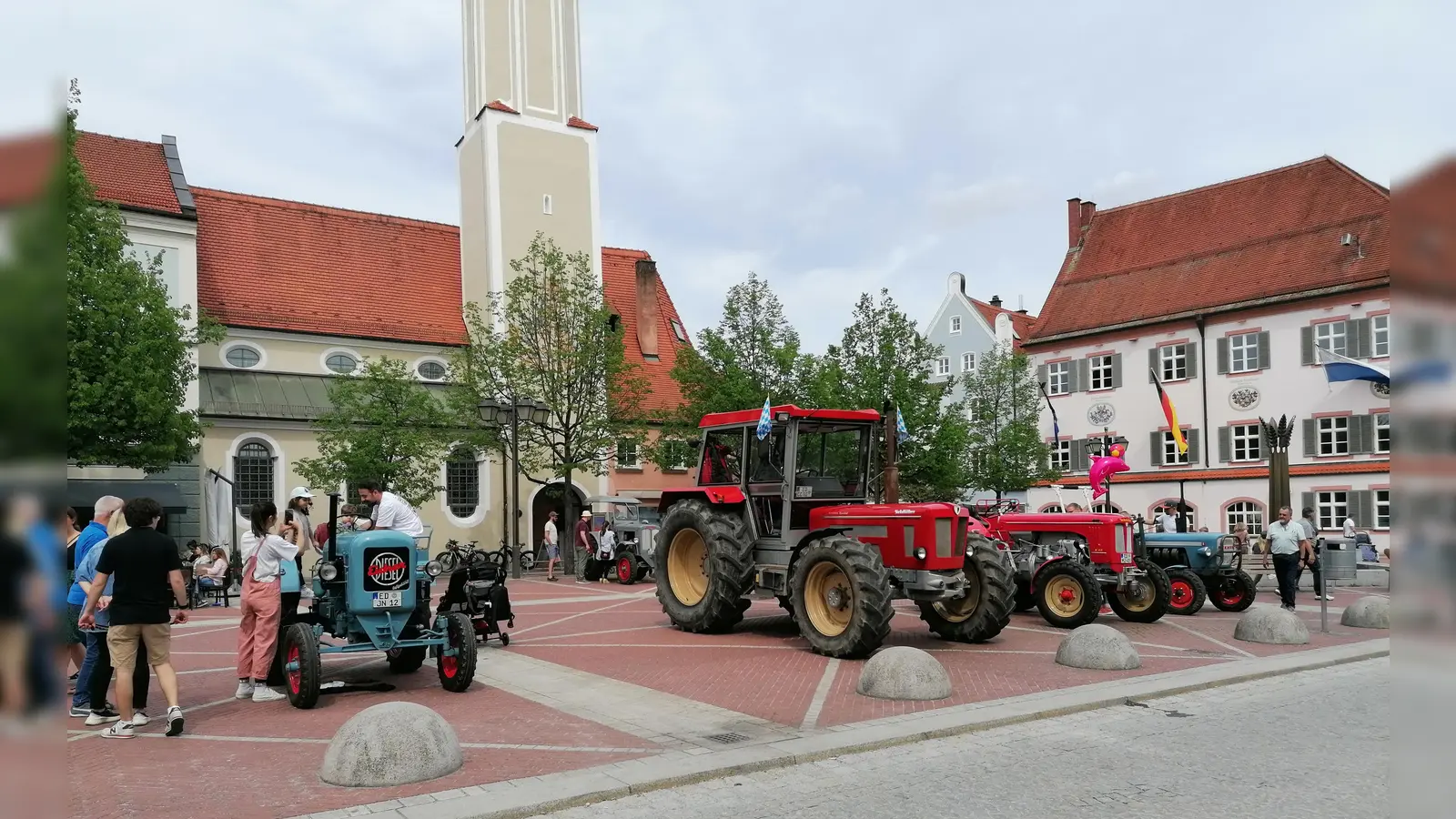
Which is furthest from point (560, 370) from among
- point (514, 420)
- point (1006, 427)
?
point (1006, 427)

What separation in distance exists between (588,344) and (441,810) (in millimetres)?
24457

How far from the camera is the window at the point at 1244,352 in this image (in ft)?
118

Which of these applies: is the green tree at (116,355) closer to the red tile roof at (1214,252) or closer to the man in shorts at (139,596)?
the man in shorts at (139,596)

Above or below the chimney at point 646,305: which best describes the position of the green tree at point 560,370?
below

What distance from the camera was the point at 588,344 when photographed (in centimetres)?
2975

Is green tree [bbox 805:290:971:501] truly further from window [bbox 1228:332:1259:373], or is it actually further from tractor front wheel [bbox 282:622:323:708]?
tractor front wheel [bbox 282:622:323:708]

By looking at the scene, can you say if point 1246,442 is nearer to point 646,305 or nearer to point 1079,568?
point 646,305

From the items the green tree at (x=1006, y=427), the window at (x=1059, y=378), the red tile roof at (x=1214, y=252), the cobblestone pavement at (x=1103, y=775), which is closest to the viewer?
the cobblestone pavement at (x=1103, y=775)

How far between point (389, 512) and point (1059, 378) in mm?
36337

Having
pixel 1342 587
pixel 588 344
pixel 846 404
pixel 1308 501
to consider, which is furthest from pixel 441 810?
pixel 1308 501

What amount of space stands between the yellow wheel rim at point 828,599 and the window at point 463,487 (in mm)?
24171

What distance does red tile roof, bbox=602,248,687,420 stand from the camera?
1563 inches

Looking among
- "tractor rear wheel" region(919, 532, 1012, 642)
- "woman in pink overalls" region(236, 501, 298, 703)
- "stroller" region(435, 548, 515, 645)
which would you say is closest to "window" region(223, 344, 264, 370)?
"stroller" region(435, 548, 515, 645)

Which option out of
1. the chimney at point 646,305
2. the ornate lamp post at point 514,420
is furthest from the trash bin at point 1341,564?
the chimney at point 646,305
